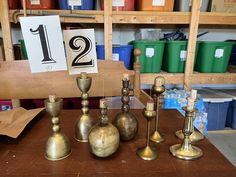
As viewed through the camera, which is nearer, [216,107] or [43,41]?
[43,41]

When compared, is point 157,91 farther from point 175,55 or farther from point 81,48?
point 175,55

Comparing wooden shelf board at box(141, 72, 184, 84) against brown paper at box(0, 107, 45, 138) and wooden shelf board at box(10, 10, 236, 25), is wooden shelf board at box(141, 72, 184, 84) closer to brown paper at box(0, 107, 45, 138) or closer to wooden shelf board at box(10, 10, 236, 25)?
wooden shelf board at box(10, 10, 236, 25)

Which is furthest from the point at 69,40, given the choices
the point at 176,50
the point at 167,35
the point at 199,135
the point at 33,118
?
the point at 167,35

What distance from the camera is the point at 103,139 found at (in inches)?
21.4

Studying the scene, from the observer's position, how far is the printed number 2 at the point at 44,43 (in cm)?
86

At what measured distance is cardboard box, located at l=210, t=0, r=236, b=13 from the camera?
68.7 inches

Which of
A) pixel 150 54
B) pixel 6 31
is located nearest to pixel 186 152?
pixel 150 54

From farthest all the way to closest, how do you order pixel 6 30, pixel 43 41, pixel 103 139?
1. pixel 6 30
2. pixel 43 41
3. pixel 103 139

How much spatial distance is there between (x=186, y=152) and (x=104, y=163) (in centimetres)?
24

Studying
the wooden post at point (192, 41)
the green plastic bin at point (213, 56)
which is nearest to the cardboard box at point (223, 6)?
the wooden post at point (192, 41)

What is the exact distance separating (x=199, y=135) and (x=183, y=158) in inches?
6.9

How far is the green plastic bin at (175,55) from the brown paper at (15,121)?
1285 millimetres

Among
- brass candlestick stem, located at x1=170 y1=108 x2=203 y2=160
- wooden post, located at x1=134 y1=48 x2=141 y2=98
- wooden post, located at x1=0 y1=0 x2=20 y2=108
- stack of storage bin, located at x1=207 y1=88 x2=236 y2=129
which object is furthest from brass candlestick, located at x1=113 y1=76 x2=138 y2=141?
stack of storage bin, located at x1=207 y1=88 x2=236 y2=129

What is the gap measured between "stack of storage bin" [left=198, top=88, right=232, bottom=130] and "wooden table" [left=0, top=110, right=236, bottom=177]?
142 centimetres
